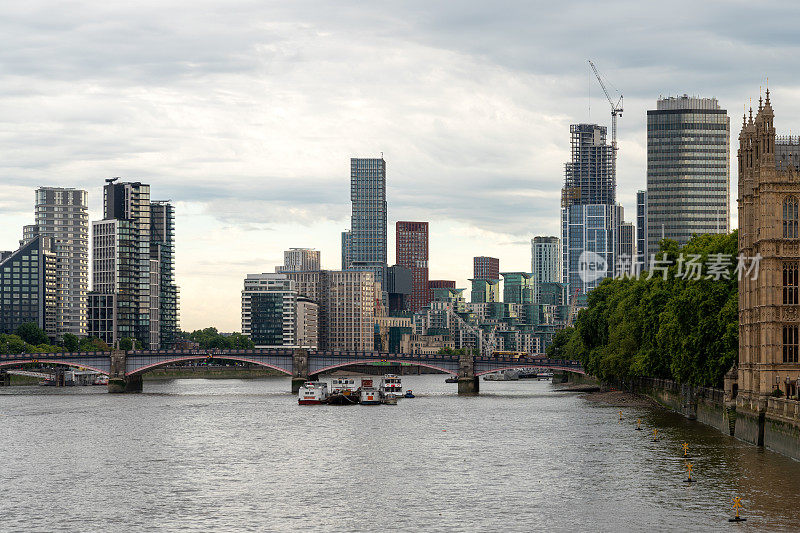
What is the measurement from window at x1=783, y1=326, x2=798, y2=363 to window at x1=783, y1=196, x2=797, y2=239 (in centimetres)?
614

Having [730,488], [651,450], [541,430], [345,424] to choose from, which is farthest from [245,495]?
[345,424]

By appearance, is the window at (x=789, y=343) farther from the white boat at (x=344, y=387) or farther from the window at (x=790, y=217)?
the white boat at (x=344, y=387)

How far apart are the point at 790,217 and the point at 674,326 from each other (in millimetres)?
25470

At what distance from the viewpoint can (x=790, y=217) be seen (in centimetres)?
8250

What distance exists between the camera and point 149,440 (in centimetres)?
10969

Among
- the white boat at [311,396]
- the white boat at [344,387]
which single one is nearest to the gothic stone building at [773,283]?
the white boat at [311,396]

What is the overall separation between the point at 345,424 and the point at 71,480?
5048 cm

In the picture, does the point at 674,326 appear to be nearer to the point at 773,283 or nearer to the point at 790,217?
the point at 773,283

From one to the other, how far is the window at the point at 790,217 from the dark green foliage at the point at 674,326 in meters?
12.3

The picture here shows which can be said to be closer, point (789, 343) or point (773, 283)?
point (773, 283)

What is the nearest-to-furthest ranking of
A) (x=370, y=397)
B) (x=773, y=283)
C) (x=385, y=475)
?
(x=773, y=283) → (x=385, y=475) → (x=370, y=397)

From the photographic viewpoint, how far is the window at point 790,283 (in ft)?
270

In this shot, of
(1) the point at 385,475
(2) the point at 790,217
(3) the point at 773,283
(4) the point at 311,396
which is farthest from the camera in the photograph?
(4) the point at 311,396

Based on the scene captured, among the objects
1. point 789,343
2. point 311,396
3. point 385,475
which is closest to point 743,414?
point 789,343
